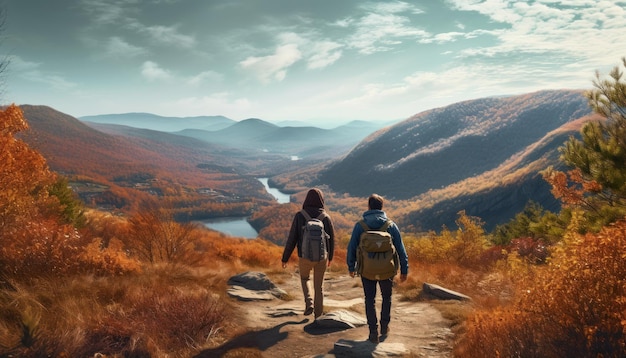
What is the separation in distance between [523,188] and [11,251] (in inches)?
7834

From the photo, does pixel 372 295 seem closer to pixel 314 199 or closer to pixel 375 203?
pixel 375 203

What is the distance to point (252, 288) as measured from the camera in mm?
11242

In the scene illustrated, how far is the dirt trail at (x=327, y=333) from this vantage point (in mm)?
6504

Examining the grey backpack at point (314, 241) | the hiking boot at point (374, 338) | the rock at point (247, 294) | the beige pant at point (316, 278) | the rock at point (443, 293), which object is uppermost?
the grey backpack at point (314, 241)

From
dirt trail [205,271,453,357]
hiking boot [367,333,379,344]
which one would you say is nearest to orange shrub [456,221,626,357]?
dirt trail [205,271,453,357]

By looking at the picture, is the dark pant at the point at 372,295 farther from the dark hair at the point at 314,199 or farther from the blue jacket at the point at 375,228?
the dark hair at the point at 314,199

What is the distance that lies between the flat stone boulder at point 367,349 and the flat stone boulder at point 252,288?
14.6ft

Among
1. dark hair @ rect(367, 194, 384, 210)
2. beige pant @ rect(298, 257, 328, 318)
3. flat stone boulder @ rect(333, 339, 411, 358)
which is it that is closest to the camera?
flat stone boulder @ rect(333, 339, 411, 358)

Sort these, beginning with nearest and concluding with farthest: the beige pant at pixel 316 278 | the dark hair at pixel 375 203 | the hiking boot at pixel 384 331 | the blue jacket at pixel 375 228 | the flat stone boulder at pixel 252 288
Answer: the blue jacket at pixel 375 228
the dark hair at pixel 375 203
the hiking boot at pixel 384 331
the beige pant at pixel 316 278
the flat stone boulder at pixel 252 288

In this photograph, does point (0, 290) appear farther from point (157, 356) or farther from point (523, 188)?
point (523, 188)

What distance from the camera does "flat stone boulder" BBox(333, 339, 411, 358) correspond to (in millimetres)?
6004

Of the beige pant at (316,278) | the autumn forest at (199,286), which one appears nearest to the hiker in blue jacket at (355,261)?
the beige pant at (316,278)

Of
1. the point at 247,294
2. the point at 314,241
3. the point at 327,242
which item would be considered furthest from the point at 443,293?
the point at 247,294

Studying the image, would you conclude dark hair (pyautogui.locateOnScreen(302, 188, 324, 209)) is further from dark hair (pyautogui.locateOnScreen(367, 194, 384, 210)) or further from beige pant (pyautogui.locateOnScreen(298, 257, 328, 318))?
dark hair (pyautogui.locateOnScreen(367, 194, 384, 210))
